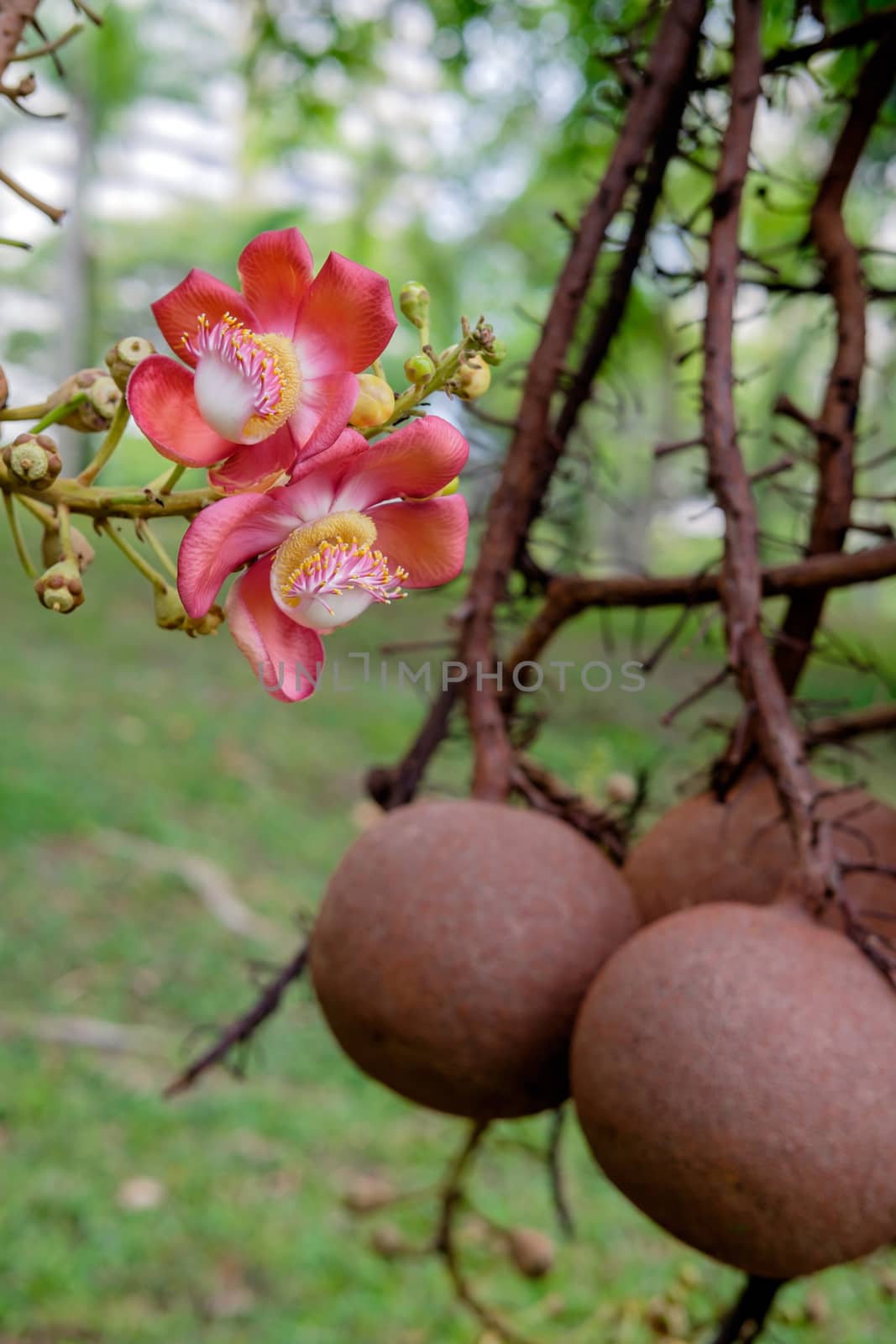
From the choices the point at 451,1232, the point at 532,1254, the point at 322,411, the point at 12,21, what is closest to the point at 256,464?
the point at 322,411

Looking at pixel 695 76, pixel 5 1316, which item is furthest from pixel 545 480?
pixel 5 1316

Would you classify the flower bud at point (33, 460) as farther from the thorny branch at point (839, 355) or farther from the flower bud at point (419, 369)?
the thorny branch at point (839, 355)

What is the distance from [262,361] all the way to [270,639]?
122 mm

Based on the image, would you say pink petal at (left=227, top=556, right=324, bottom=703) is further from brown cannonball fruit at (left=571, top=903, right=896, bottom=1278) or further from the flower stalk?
brown cannonball fruit at (left=571, top=903, right=896, bottom=1278)

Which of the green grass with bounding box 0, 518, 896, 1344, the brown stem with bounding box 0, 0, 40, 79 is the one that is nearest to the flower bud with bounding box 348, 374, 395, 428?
the brown stem with bounding box 0, 0, 40, 79

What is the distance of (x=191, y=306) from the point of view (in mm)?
527

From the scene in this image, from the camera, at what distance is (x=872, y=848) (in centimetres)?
105

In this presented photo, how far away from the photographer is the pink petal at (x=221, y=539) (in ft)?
1.63

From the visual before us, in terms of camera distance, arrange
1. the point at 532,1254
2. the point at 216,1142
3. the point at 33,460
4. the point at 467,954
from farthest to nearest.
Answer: the point at 216,1142
the point at 532,1254
the point at 467,954
the point at 33,460

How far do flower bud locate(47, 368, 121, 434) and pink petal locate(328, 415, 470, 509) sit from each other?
0.11 m

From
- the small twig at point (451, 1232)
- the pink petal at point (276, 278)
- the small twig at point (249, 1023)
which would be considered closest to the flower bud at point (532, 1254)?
the small twig at point (451, 1232)

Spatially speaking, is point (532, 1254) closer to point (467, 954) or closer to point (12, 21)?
point (467, 954)

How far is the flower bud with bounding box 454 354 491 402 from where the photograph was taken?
0.55m

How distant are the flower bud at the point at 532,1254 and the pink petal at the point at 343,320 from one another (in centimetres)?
226
